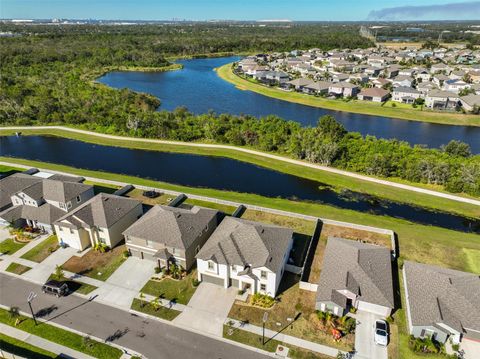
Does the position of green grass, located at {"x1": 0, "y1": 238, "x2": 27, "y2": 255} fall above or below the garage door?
above

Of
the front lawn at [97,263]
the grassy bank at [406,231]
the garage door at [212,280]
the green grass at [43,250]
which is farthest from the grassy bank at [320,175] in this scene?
the green grass at [43,250]

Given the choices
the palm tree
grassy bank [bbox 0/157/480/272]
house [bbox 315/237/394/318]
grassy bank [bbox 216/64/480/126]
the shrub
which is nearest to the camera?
the palm tree

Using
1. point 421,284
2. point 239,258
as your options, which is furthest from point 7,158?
point 421,284

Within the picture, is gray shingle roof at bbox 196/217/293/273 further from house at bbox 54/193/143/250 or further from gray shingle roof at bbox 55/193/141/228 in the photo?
gray shingle roof at bbox 55/193/141/228

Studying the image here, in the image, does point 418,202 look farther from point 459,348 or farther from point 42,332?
point 42,332

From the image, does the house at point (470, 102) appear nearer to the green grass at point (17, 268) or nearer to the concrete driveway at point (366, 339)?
the concrete driveway at point (366, 339)

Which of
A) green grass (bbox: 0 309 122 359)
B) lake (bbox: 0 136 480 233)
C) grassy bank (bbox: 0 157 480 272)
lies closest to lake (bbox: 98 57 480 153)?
lake (bbox: 0 136 480 233)

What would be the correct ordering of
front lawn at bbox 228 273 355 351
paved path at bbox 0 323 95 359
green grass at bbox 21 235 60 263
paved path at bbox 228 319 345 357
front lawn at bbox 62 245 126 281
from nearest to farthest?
paved path at bbox 0 323 95 359 < paved path at bbox 228 319 345 357 < front lawn at bbox 228 273 355 351 < front lawn at bbox 62 245 126 281 < green grass at bbox 21 235 60 263
